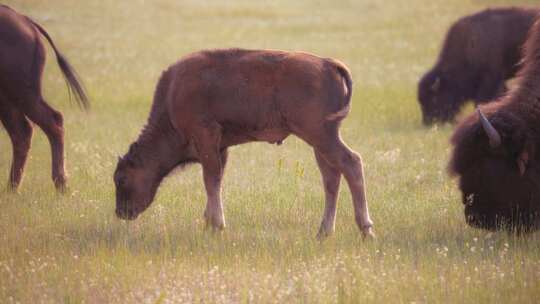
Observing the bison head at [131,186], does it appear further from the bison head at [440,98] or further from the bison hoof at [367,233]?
the bison head at [440,98]

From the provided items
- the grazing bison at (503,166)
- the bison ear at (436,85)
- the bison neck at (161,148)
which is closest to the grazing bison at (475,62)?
A: the bison ear at (436,85)

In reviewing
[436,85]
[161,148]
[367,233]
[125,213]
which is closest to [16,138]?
[125,213]

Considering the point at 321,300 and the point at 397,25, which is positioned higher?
the point at 321,300

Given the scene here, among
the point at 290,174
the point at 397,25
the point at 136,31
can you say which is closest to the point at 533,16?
the point at 290,174

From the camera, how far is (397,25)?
1297 inches

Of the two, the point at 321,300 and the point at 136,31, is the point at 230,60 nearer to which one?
the point at 321,300

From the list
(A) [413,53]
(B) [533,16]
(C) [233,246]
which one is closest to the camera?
(C) [233,246]

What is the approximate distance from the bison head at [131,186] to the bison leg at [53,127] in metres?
1.76

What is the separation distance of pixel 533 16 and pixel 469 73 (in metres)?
1.65

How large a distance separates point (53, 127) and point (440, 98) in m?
8.67

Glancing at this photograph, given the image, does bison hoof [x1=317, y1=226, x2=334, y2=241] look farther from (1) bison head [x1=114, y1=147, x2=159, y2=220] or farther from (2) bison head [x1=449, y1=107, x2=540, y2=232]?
(1) bison head [x1=114, y1=147, x2=159, y2=220]

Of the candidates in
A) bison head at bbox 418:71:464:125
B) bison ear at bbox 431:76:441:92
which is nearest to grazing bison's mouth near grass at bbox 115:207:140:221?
bison head at bbox 418:71:464:125

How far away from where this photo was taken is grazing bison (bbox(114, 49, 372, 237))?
742 centimetres

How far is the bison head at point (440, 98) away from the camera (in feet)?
50.5
